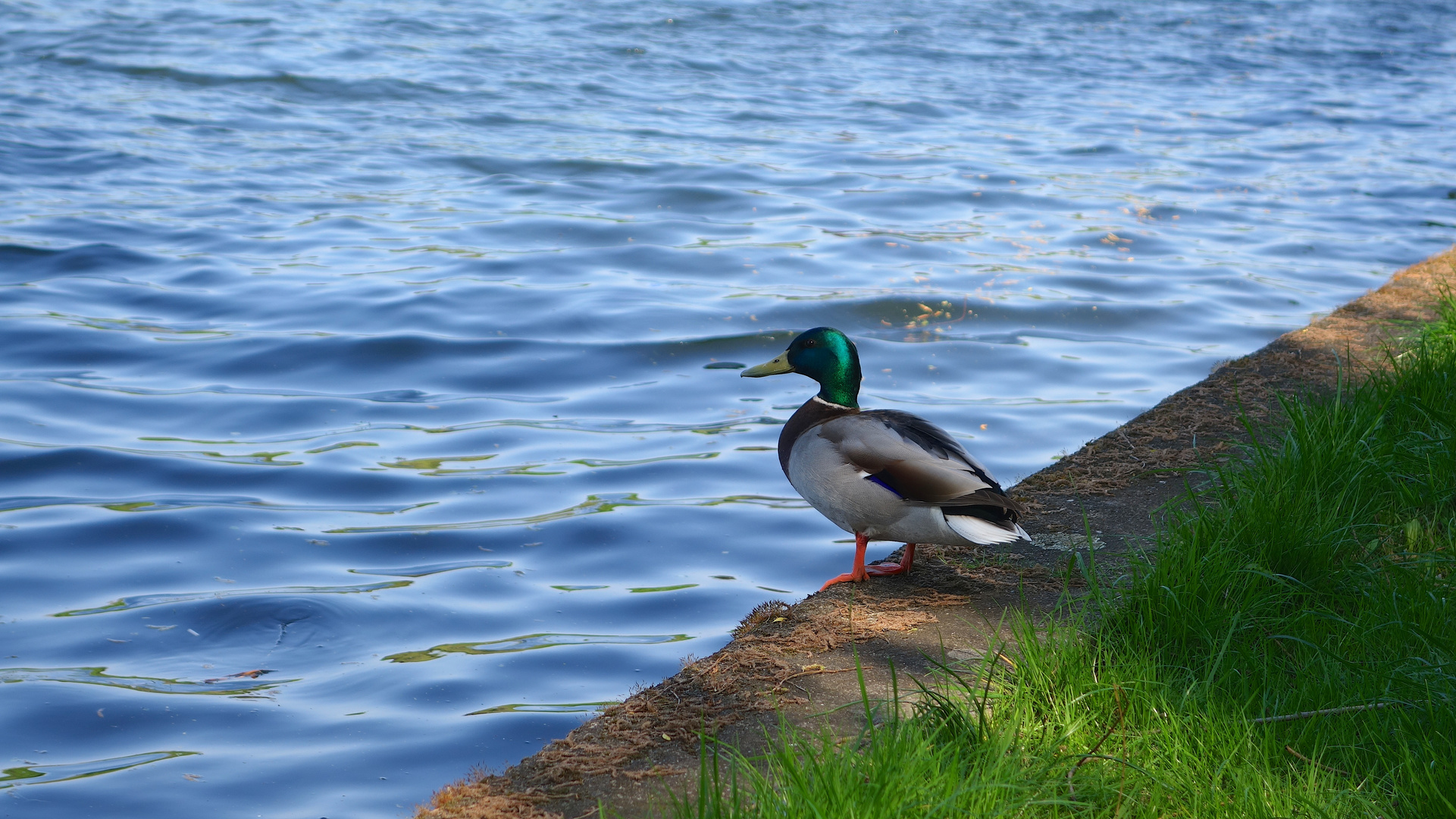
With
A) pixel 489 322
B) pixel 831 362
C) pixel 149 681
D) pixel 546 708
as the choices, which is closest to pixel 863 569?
pixel 831 362

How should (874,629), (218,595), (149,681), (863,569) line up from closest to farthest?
(874,629)
(863,569)
(149,681)
(218,595)

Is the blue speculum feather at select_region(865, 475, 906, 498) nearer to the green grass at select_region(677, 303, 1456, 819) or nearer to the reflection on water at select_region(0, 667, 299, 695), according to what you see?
the green grass at select_region(677, 303, 1456, 819)

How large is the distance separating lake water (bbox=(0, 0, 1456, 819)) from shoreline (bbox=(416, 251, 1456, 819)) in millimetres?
712

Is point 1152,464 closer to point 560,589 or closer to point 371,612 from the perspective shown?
point 560,589

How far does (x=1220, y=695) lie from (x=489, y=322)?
546cm

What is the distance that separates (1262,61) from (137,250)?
17.5 metres

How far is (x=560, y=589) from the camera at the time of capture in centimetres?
438

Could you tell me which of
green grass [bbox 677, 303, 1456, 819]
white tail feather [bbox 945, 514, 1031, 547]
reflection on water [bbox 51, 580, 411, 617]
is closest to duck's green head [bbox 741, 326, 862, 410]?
white tail feather [bbox 945, 514, 1031, 547]

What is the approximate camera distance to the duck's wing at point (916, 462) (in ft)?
10.7

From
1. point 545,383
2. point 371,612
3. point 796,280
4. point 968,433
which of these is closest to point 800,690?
point 371,612

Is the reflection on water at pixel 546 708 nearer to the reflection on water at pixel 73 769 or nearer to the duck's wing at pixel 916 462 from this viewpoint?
the reflection on water at pixel 73 769

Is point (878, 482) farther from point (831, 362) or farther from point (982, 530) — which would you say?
point (831, 362)

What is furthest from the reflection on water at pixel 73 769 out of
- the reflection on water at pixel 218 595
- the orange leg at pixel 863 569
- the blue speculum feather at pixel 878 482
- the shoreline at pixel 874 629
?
the blue speculum feather at pixel 878 482

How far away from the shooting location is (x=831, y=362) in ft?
12.9
